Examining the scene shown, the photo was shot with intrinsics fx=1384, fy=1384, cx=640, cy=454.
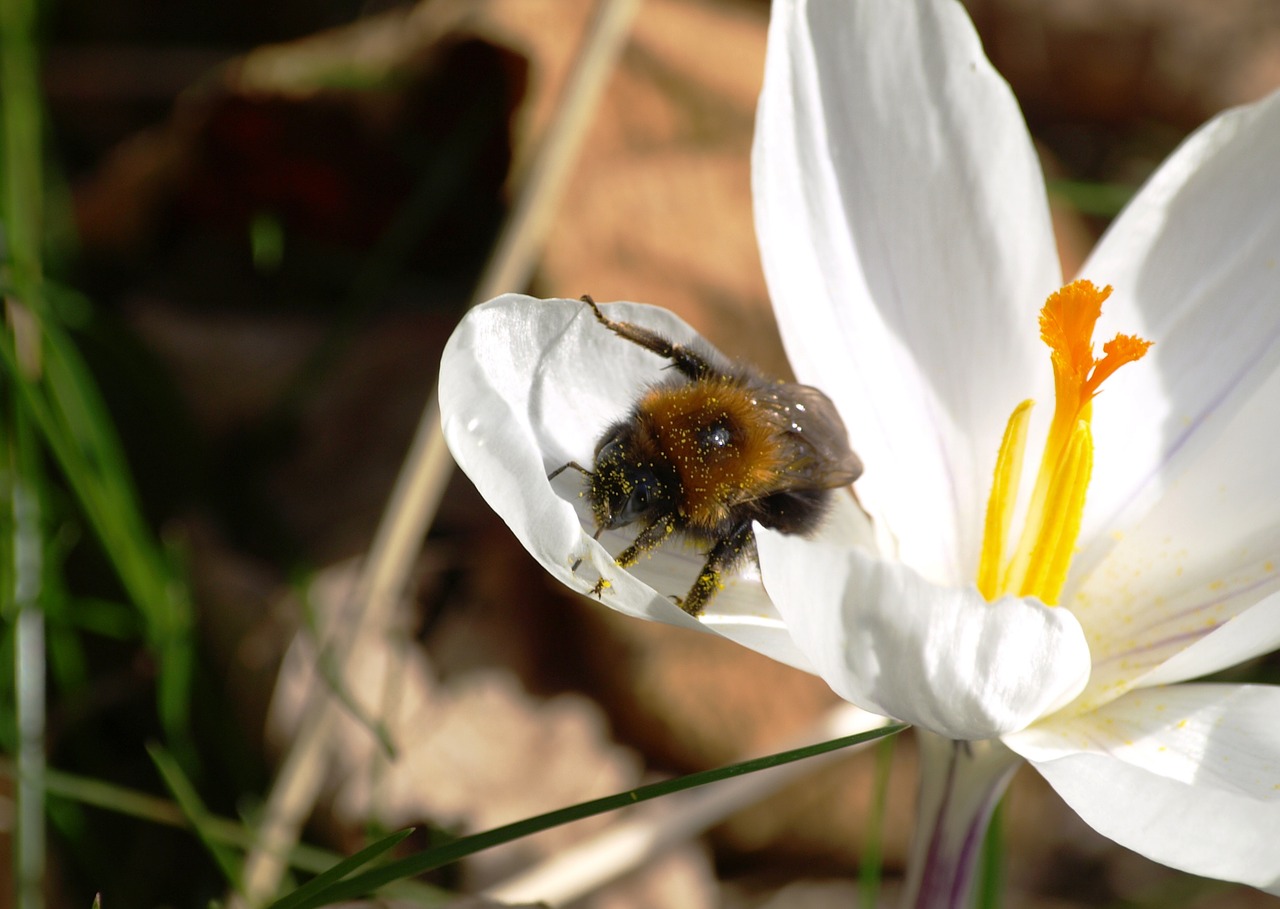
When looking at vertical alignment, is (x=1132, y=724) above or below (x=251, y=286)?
above

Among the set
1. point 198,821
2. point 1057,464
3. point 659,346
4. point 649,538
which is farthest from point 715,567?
point 198,821

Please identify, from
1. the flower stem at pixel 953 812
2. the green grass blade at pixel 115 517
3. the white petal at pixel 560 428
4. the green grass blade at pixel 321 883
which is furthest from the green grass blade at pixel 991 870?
the green grass blade at pixel 115 517

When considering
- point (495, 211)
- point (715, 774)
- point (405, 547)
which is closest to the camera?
point (715, 774)

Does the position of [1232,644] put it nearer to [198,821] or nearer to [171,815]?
[198,821]

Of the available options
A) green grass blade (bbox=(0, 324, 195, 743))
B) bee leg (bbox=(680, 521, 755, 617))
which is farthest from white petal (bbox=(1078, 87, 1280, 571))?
green grass blade (bbox=(0, 324, 195, 743))

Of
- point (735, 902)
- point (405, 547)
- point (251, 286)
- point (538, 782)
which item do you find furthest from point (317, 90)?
point (735, 902)

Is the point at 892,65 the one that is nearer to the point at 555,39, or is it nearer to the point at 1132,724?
the point at 1132,724

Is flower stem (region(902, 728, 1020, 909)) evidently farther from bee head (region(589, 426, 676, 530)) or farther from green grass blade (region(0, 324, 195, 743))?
green grass blade (region(0, 324, 195, 743))
